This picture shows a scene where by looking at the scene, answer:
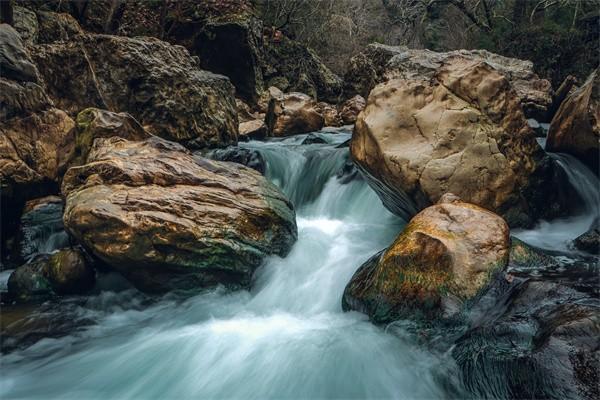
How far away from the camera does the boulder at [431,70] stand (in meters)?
10.0

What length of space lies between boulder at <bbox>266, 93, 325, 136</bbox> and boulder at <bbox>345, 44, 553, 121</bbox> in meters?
2.28

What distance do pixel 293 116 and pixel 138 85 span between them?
4.40 metres

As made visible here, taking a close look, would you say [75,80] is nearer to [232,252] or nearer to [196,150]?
[196,150]

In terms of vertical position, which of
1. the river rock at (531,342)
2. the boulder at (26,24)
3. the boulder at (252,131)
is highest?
the boulder at (26,24)

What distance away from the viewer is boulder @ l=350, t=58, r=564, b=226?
15.3ft

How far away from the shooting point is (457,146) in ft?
15.5

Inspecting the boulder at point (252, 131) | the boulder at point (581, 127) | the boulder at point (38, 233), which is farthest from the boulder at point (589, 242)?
the boulder at point (252, 131)

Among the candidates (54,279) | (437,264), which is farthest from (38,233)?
(437,264)

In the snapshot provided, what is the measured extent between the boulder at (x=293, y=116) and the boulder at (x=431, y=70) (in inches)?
89.9

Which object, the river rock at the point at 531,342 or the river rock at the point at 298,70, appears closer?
the river rock at the point at 531,342

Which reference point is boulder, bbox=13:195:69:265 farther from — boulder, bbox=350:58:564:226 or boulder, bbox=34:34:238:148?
boulder, bbox=350:58:564:226

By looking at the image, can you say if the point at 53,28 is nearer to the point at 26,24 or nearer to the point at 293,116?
the point at 26,24

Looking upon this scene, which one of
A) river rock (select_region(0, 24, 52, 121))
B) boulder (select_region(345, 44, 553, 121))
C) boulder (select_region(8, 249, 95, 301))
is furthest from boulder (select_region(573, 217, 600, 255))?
river rock (select_region(0, 24, 52, 121))

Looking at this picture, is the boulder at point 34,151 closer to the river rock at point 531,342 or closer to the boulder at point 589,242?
the river rock at point 531,342
